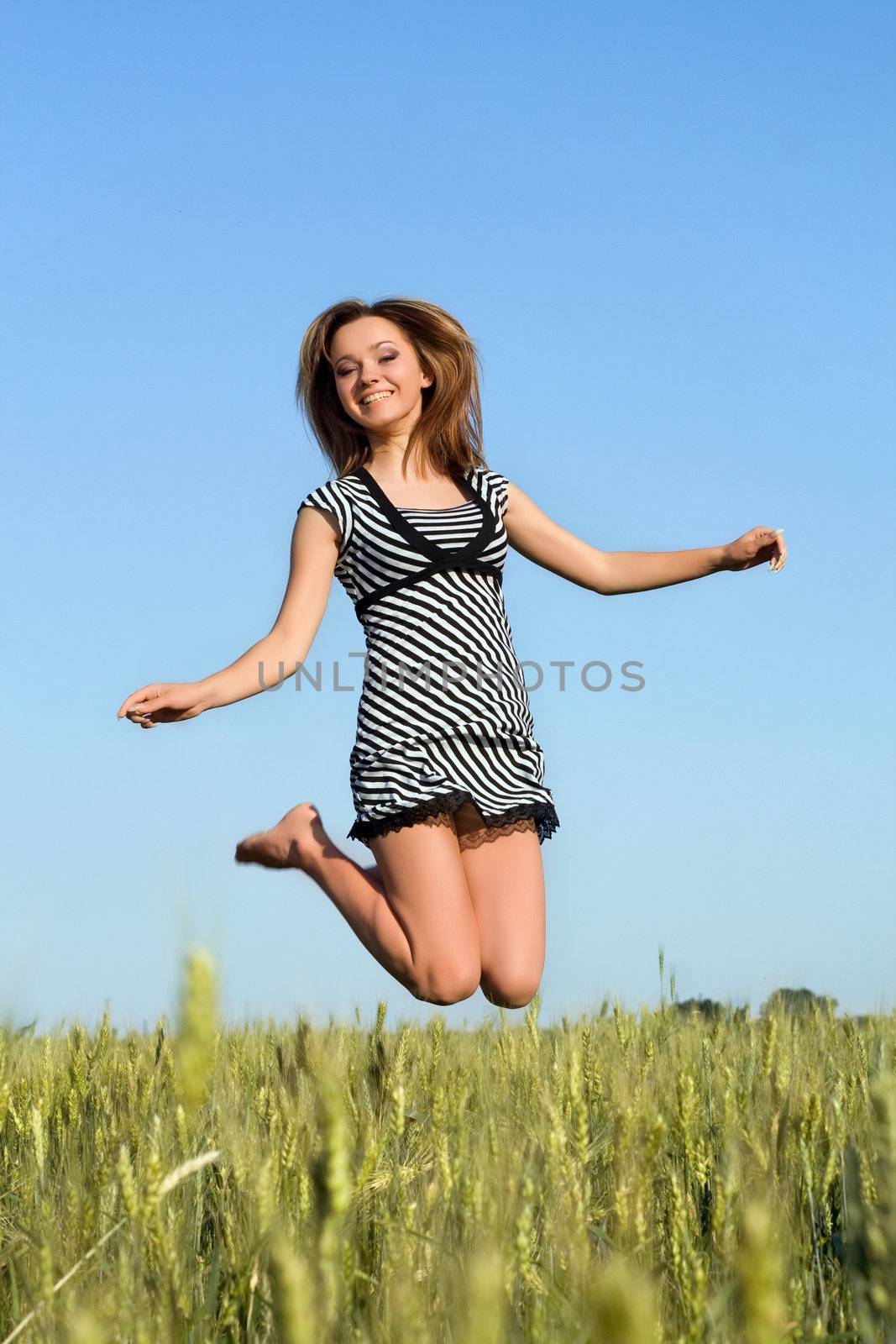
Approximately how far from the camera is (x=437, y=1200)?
5.19ft

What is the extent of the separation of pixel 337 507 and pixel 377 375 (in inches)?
15.7

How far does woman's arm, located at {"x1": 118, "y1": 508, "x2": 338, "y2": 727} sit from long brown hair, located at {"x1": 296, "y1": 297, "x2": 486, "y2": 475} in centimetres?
32

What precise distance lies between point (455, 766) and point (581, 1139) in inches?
64.4

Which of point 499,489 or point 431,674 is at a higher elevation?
point 499,489

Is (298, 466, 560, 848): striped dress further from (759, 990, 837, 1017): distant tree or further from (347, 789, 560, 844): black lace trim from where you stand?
(759, 990, 837, 1017): distant tree

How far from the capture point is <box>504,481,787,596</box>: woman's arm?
3.46 m

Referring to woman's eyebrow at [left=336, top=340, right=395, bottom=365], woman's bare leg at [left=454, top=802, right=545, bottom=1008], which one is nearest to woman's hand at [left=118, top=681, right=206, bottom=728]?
woman's bare leg at [left=454, top=802, right=545, bottom=1008]

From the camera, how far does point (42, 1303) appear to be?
1103mm

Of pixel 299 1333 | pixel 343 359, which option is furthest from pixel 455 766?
pixel 299 1333

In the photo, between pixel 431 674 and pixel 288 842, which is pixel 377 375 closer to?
pixel 431 674

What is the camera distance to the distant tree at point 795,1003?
4.00 m

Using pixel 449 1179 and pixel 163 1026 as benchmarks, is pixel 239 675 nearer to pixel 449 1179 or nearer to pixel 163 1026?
Result: pixel 163 1026

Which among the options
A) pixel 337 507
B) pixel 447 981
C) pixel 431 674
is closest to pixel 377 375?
pixel 337 507

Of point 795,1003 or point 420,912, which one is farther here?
point 795,1003
